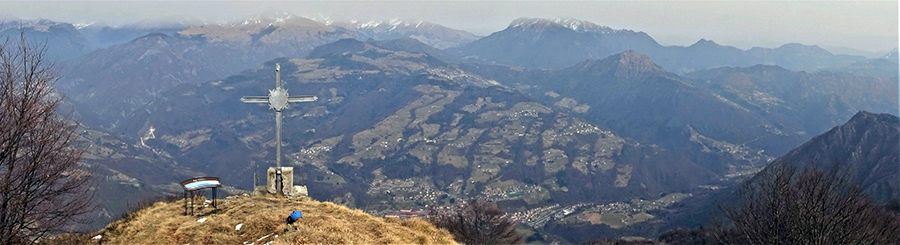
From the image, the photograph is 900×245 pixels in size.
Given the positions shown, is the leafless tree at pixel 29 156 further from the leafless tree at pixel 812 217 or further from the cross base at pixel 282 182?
the leafless tree at pixel 812 217

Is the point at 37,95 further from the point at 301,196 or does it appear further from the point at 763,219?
the point at 763,219

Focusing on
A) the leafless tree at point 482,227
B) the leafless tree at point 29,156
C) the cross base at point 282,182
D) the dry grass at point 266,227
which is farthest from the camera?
the leafless tree at point 482,227

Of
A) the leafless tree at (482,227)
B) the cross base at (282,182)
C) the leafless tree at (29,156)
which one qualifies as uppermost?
the leafless tree at (29,156)

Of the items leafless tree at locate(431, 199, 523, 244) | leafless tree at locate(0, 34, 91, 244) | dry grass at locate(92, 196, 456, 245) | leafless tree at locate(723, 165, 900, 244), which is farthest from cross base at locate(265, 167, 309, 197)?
leafless tree at locate(431, 199, 523, 244)

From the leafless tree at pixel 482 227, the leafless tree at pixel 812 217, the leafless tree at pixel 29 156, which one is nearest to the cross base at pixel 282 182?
the leafless tree at pixel 29 156

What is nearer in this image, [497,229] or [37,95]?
[37,95]

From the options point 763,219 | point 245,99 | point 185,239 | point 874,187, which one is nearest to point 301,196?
point 245,99
